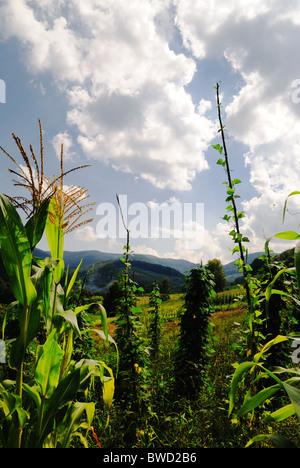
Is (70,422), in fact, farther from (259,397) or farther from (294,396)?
(294,396)

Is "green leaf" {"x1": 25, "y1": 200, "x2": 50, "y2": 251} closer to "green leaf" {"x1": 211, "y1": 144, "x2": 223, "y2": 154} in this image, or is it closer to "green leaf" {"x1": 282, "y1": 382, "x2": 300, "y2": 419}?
"green leaf" {"x1": 282, "y1": 382, "x2": 300, "y2": 419}

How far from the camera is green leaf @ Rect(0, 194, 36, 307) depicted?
4.74ft

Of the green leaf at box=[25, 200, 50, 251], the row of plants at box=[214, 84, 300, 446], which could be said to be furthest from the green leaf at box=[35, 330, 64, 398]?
the row of plants at box=[214, 84, 300, 446]

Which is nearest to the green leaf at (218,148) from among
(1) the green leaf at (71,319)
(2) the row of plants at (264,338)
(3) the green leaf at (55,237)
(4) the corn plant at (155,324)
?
(2) the row of plants at (264,338)

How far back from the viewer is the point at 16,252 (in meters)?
1.48

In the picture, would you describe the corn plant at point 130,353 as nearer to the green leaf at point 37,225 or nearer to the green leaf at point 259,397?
the green leaf at point 37,225

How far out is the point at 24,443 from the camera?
59.6 inches

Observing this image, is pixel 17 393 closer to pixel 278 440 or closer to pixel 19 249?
pixel 19 249

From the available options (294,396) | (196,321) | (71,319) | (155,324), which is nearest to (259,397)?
(294,396)
